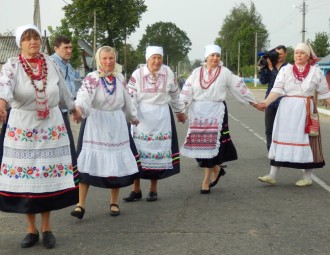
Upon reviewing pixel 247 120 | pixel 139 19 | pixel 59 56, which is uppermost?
pixel 139 19

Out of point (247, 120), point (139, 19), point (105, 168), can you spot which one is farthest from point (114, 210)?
point (139, 19)

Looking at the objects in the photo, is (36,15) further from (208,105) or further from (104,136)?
Result: (104,136)

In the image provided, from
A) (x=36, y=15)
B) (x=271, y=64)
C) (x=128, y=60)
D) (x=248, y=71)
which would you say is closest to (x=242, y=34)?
(x=248, y=71)

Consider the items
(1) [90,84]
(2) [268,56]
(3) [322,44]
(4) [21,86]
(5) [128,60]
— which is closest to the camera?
(4) [21,86]

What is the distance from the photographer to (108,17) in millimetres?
58906

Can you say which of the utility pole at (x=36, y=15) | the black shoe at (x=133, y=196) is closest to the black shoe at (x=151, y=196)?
the black shoe at (x=133, y=196)

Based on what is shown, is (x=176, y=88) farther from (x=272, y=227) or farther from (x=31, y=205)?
(x=31, y=205)

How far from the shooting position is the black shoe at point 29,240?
457 cm

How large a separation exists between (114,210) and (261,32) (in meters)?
92.9

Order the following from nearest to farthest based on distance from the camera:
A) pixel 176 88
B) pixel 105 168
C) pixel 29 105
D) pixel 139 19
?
pixel 29 105 → pixel 105 168 → pixel 176 88 → pixel 139 19

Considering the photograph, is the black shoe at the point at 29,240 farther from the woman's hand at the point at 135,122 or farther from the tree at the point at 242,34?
the tree at the point at 242,34

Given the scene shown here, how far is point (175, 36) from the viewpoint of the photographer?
472ft

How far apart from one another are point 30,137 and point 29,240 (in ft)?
2.94

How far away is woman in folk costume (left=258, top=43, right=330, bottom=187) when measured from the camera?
6.80 meters
